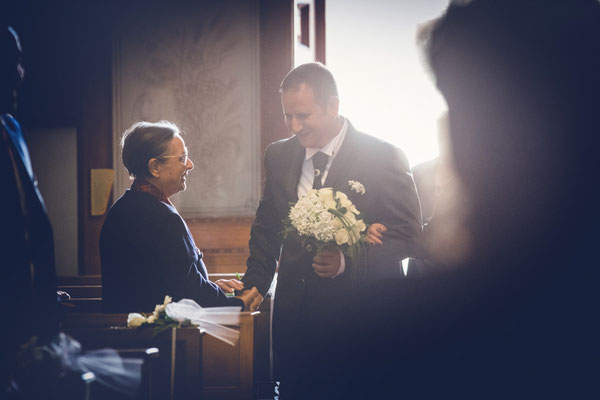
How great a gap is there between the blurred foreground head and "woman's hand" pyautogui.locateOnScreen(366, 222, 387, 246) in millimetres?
1727

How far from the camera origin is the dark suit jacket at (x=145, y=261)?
2.42 metres

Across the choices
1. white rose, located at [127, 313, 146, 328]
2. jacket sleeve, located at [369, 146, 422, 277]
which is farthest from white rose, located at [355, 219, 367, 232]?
white rose, located at [127, 313, 146, 328]

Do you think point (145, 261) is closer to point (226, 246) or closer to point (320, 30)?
point (226, 246)

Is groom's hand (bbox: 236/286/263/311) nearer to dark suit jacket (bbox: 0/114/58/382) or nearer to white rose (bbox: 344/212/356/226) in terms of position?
white rose (bbox: 344/212/356/226)

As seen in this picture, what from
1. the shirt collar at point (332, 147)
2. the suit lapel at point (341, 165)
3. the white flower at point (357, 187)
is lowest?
the white flower at point (357, 187)

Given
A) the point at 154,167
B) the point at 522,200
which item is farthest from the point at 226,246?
the point at 522,200

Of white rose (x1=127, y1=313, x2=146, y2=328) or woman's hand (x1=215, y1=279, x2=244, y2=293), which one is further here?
woman's hand (x1=215, y1=279, x2=244, y2=293)

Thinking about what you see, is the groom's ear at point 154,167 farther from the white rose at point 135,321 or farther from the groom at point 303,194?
the white rose at point 135,321

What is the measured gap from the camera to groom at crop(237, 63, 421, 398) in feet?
7.10

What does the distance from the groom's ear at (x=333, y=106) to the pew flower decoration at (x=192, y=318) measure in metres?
1.11

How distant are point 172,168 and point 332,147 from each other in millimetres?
912

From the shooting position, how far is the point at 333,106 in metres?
2.51

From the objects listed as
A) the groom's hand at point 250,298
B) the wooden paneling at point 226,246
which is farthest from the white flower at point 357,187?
the wooden paneling at point 226,246

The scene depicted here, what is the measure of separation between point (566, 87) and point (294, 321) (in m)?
1.86
